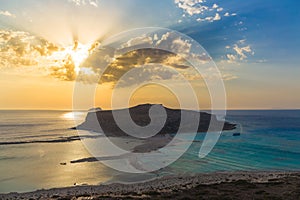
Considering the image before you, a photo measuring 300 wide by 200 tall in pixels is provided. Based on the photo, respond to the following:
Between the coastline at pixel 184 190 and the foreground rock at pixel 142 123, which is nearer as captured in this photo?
the coastline at pixel 184 190

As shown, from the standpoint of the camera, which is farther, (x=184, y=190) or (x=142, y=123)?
(x=142, y=123)

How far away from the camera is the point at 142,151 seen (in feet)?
169

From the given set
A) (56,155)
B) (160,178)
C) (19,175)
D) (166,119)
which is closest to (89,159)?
(56,155)

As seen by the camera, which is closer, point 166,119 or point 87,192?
point 87,192

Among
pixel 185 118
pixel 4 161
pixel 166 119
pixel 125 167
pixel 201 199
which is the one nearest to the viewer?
pixel 201 199

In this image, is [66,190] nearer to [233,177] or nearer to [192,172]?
[192,172]

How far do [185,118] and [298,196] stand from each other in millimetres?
106577

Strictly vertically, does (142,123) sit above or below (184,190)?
above

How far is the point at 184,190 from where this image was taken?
2489 centimetres

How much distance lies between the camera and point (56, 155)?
49.1m

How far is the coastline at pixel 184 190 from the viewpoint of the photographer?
22.9 metres

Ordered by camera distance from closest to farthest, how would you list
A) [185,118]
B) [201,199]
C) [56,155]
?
[201,199] < [56,155] < [185,118]

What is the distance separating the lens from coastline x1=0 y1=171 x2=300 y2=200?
22891 mm

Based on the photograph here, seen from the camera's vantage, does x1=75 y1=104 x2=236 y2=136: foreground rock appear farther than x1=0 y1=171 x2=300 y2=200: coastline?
Yes
